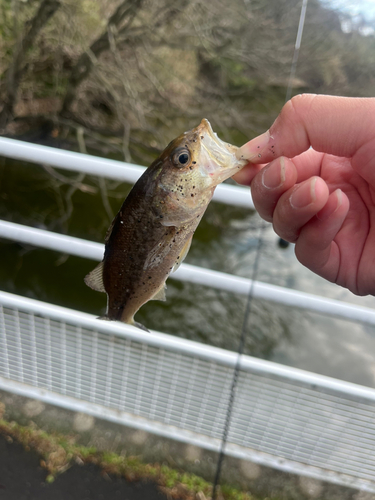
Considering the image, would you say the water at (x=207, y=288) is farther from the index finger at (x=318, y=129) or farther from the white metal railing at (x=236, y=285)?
the index finger at (x=318, y=129)

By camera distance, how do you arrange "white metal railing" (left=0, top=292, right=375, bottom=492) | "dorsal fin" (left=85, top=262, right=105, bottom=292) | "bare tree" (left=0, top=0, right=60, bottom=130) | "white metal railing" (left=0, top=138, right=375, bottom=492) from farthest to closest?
"bare tree" (left=0, top=0, right=60, bottom=130) < "white metal railing" (left=0, top=292, right=375, bottom=492) < "white metal railing" (left=0, top=138, right=375, bottom=492) < "dorsal fin" (left=85, top=262, right=105, bottom=292)

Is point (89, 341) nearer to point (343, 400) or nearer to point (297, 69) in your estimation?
point (343, 400)

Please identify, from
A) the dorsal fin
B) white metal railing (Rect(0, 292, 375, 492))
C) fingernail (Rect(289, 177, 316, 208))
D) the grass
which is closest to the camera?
fingernail (Rect(289, 177, 316, 208))

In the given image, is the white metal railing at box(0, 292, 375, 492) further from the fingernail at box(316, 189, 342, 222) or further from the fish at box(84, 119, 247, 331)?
the fingernail at box(316, 189, 342, 222)

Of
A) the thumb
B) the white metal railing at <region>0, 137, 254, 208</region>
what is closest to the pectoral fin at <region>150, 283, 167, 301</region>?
the thumb

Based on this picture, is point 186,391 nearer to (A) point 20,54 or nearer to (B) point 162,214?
(B) point 162,214

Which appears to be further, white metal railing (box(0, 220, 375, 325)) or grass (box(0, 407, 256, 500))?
grass (box(0, 407, 256, 500))
